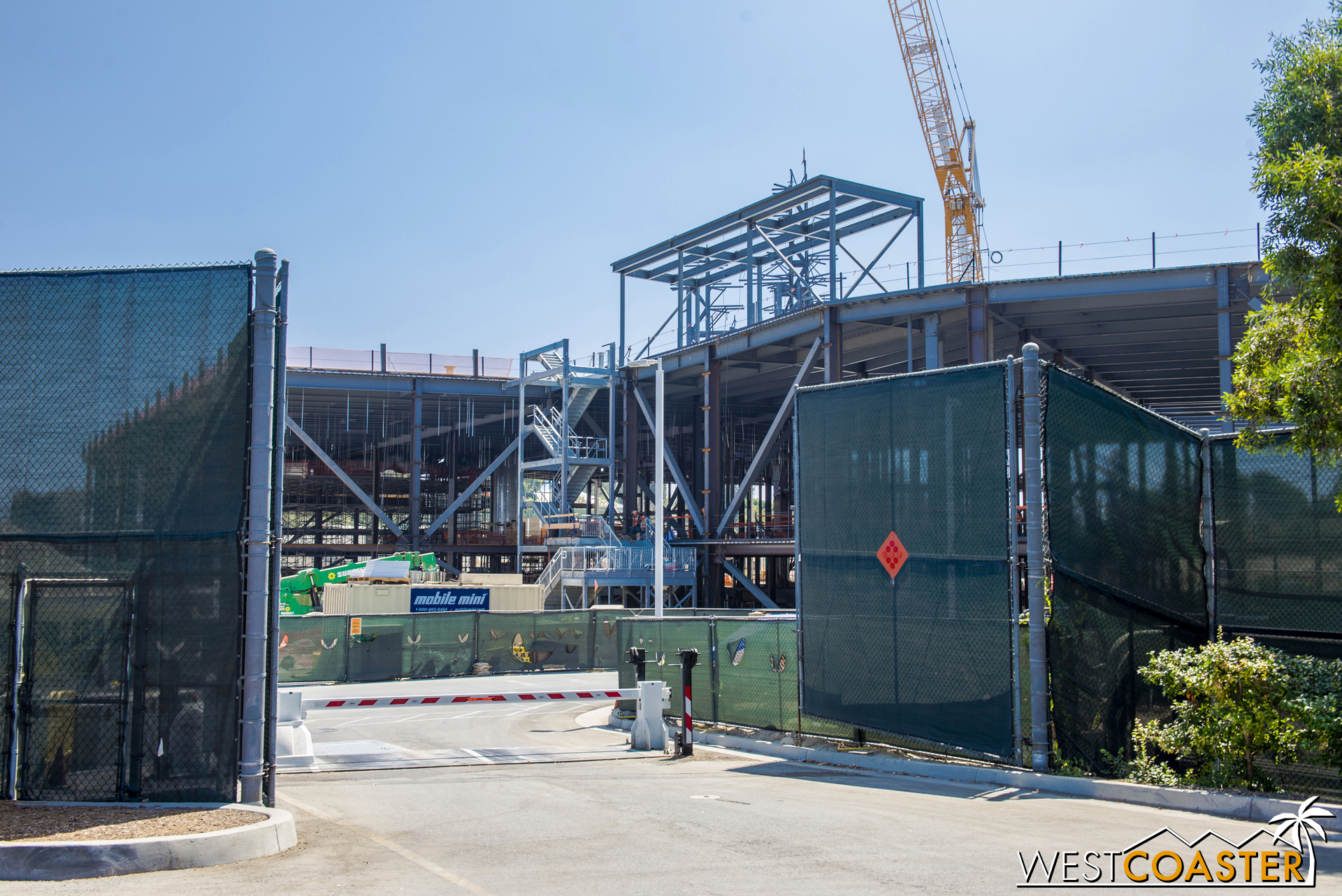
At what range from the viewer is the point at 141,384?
838 cm

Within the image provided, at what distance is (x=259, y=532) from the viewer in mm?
8336

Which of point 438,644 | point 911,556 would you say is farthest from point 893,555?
point 438,644

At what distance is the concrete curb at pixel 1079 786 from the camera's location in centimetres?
884

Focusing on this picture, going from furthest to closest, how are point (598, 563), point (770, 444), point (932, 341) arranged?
point (598, 563) < point (770, 444) < point (932, 341)

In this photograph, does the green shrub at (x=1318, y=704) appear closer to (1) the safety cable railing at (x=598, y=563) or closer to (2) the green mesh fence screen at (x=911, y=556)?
(2) the green mesh fence screen at (x=911, y=556)

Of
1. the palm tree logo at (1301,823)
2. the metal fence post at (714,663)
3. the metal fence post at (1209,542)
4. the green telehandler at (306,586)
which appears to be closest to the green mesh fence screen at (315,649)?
the green telehandler at (306,586)

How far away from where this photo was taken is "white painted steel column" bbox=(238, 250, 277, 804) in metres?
8.27

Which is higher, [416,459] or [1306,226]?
[416,459]

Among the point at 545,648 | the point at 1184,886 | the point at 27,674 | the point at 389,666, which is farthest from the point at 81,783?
the point at 545,648

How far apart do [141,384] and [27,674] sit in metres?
2.30

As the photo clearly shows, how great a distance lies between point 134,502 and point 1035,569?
796 centimetres

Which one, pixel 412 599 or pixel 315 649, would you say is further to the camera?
pixel 412 599

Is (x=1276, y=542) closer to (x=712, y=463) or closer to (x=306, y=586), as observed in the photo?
(x=306, y=586)

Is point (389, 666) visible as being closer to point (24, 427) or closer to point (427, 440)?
point (24, 427)
